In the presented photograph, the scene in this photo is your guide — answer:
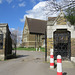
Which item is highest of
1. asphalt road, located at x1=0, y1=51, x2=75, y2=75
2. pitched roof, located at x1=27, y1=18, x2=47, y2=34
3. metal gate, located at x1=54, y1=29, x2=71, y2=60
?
pitched roof, located at x1=27, y1=18, x2=47, y2=34

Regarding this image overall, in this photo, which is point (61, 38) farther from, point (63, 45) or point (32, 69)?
point (32, 69)

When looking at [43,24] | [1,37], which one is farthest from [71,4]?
[43,24]

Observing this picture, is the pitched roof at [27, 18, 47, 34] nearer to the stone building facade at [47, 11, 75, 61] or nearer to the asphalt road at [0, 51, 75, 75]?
the stone building facade at [47, 11, 75, 61]

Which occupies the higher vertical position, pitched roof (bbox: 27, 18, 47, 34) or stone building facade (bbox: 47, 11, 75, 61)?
pitched roof (bbox: 27, 18, 47, 34)

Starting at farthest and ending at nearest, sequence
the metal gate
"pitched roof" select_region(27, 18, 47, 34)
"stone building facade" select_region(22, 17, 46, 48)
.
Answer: "stone building facade" select_region(22, 17, 46, 48) → "pitched roof" select_region(27, 18, 47, 34) → the metal gate

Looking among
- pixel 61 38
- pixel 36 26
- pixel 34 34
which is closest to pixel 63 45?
pixel 61 38

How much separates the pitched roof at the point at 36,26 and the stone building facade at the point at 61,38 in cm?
3692

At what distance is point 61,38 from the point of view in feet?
32.1

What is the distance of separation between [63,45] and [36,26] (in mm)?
40184

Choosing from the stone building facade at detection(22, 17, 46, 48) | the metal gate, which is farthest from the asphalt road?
the stone building facade at detection(22, 17, 46, 48)

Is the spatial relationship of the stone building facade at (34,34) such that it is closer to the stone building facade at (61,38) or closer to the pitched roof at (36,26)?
the pitched roof at (36,26)

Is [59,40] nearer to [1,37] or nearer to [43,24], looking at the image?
[1,37]

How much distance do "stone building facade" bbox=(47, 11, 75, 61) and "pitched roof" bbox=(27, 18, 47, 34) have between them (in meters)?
36.9

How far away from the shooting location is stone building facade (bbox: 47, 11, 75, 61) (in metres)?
9.38
